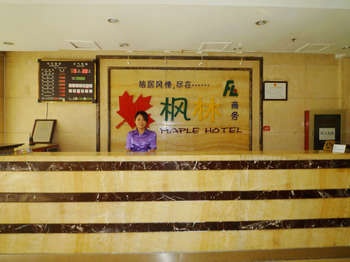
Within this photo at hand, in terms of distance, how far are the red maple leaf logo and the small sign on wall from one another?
224cm

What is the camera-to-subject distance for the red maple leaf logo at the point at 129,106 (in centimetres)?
467

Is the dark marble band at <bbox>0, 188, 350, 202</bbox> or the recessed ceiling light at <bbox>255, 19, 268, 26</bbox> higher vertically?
the recessed ceiling light at <bbox>255, 19, 268, 26</bbox>

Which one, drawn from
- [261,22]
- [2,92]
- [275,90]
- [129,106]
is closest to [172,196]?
[261,22]

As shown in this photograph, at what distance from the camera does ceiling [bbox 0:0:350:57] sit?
256 centimetres

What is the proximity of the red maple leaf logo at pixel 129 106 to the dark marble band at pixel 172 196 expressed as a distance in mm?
2482

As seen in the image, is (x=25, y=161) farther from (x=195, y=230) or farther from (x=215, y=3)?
(x=215, y=3)

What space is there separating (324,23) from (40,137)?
4612 millimetres

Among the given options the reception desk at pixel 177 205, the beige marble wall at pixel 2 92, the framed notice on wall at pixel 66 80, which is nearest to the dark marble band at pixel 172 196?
the reception desk at pixel 177 205

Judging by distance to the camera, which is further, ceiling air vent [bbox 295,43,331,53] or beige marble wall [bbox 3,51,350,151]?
beige marble wall [bbox 3,51,350,151]

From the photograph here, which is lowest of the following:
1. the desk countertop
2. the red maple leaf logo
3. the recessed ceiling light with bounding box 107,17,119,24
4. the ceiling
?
the desk countertop

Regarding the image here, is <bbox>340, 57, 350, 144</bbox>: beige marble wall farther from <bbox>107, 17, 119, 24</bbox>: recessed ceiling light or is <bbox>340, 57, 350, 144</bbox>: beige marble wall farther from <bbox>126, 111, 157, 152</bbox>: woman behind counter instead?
<bbox>107, 17, 119, 24</bbox>: recessed ceiling light

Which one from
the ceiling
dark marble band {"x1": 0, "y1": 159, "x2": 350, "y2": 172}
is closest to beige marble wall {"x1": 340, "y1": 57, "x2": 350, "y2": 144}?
the ceiling

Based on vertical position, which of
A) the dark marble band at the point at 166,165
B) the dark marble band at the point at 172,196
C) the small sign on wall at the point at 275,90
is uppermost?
the small sign on wall at the point at 275,90

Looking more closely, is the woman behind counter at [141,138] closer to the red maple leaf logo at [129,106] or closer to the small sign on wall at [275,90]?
the red maple leaf logo at [129,106]
